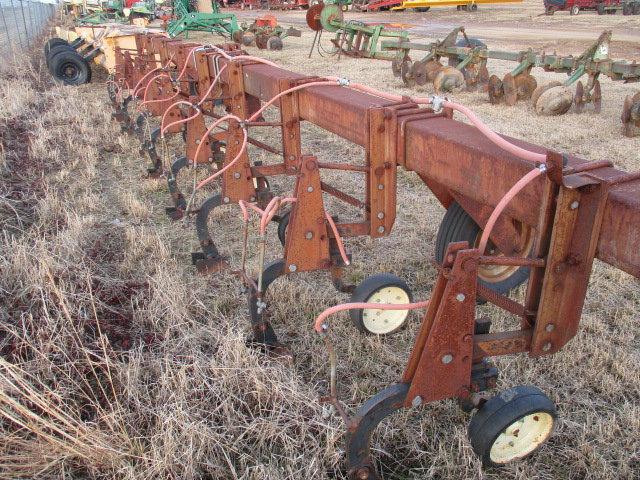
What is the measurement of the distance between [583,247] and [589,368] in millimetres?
1265

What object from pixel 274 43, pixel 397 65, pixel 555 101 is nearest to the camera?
pixel 555 101

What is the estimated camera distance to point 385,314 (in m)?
2.93

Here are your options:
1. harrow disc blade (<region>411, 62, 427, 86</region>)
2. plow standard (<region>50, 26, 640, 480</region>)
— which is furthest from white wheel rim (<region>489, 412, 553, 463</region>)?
harrow disc blade (<region>411, 62, 427, 86</region>)

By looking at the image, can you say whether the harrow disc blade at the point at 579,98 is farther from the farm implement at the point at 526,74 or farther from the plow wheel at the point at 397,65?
the plow wheel at the point at 397,65

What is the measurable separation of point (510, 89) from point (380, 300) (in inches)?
255

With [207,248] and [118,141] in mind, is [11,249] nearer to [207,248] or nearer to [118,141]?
[207,248]

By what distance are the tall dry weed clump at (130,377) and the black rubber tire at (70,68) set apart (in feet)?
26.4

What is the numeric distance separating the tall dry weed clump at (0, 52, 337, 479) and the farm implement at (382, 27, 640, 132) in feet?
20.1

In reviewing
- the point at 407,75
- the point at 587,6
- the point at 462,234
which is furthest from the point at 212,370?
the point at 587,6

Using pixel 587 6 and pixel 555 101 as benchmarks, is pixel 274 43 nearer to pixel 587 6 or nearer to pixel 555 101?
pixel 555 101

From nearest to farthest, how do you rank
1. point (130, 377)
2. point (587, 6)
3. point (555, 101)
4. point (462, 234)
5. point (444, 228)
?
point (130, 377) → point (462, 234) → point (444, 228) → point (555, 101) → point (587, 6)

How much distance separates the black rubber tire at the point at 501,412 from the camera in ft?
6.11

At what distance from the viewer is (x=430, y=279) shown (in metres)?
3.58

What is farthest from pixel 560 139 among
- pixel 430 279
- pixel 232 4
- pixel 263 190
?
pixel 232 4
